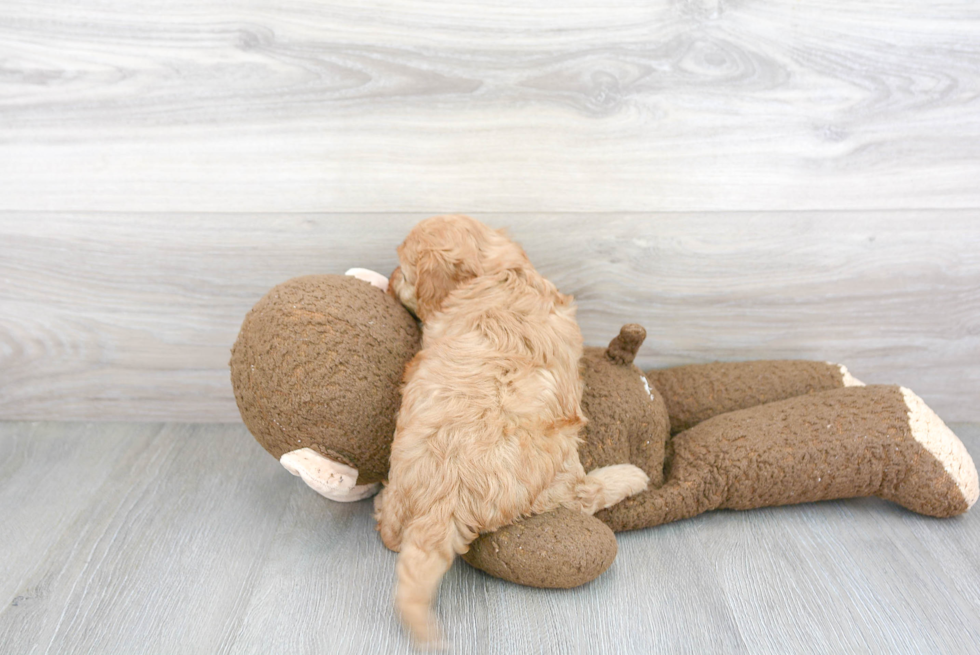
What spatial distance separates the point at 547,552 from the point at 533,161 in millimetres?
602

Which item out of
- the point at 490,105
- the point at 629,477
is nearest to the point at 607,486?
the point at 629,477

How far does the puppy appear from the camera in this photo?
75 cm

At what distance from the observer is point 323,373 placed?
85 cm

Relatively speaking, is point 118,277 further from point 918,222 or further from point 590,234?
point 918,222

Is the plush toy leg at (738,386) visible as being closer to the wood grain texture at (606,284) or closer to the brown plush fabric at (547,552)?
the wood grain texture at (606,284)

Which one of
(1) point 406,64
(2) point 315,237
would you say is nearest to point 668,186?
(1) point 406,64

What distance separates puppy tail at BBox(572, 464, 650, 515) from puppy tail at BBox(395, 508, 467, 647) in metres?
0.18

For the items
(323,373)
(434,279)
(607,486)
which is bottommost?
(607,486)

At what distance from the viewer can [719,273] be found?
1117mm

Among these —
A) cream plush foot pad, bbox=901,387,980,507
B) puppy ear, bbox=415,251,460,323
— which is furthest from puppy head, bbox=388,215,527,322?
cream plush foot pad, bbox=901,387,980,507

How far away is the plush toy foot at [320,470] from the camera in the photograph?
34.4 inches

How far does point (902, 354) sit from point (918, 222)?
0.24 metres

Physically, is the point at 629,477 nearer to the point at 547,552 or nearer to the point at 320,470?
the point at 547,552

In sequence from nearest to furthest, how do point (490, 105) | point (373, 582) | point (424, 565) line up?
point (424, 565) < point (373, 582) < point (490, 105)
